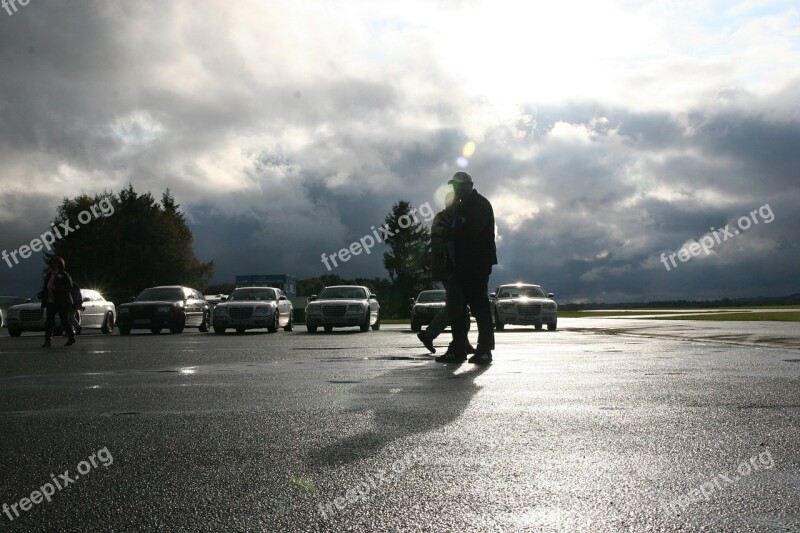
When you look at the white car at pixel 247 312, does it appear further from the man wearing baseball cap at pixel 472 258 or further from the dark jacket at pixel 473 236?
the dark jacket at pixel 473 236

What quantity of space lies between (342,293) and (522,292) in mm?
6407

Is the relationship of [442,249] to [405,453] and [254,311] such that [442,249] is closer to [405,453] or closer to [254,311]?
[405,453]

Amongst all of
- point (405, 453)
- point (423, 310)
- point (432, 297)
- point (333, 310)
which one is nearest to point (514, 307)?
point (423, 310)

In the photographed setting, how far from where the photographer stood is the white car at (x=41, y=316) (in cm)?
2742

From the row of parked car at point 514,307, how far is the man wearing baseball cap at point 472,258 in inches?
664

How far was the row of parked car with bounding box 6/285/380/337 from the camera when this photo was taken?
2738cm

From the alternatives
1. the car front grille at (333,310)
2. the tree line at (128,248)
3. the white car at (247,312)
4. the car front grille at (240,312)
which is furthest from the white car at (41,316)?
the tree line at (128,248)

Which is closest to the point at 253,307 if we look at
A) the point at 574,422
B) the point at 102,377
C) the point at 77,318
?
the point at 77,318

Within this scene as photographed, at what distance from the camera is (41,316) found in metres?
27.8

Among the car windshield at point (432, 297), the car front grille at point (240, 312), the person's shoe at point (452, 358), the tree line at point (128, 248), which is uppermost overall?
the tree line at point (128, 248)

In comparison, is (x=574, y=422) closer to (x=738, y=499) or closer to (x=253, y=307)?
(x=738, y=499)

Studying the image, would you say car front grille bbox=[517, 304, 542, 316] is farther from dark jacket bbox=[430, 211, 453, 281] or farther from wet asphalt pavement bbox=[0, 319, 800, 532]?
wet asphalt pavement bbox=[0, 319, 800, 532]

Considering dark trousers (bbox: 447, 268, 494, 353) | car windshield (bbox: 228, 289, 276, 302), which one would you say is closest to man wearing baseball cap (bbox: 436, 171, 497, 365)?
dark trousers (bbox: 447, 268, 494, 353)

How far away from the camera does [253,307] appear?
27.4 metres
